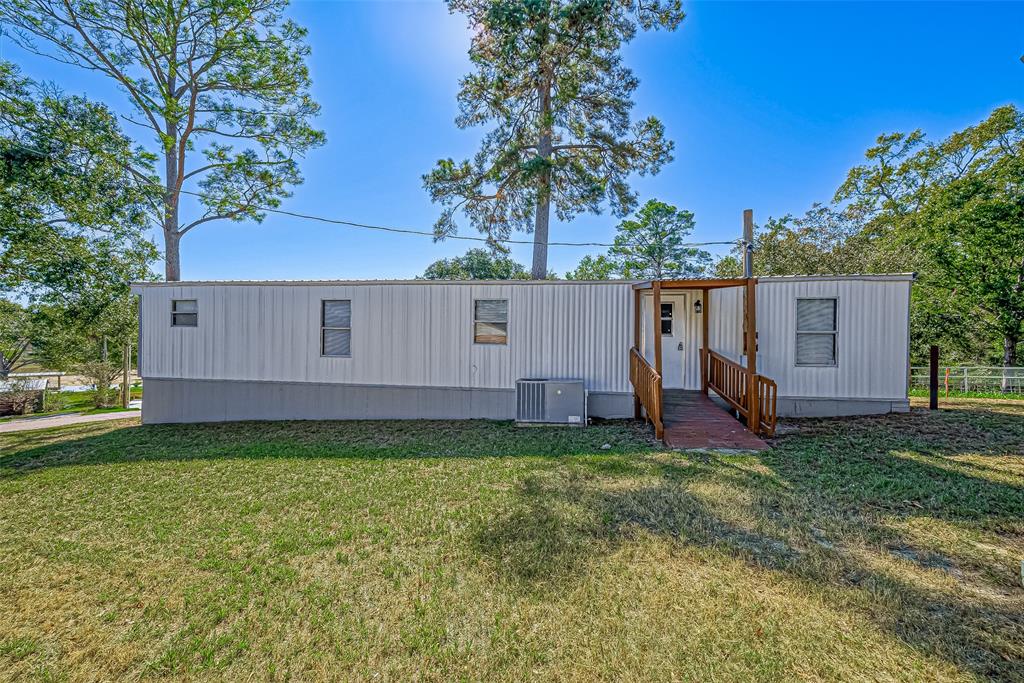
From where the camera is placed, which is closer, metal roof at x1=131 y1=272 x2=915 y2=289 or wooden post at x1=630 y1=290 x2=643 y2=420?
metal roof at x1=131 y1=272 x2=915 y2=289

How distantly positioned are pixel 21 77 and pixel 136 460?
47.7ft

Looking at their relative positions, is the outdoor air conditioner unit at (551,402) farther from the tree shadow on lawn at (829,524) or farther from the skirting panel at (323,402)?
the tree shadow on lawn at (829,524)

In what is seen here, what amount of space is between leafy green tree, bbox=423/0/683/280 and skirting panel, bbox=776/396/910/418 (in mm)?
6594

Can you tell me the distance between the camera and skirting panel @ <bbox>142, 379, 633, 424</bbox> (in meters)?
7.44

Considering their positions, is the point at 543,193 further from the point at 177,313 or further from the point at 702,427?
the point at 177,313

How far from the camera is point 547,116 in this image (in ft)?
33.3

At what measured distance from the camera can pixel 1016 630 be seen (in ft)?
6.43

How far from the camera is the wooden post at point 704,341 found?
7.27 meters

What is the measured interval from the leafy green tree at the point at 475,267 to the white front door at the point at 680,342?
18.1 m

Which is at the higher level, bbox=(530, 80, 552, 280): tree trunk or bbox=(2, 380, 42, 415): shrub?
bbox=(530, 80, 552, 280): tree trunk

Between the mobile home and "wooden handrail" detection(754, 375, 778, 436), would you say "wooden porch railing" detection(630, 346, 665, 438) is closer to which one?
the mobile home

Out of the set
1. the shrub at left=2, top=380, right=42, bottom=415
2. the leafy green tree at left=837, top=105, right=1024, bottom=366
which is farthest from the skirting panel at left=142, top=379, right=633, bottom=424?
the leafy green tree at left=837, top=105, right=1024, bottom=366

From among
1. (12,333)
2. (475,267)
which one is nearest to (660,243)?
(475,267)

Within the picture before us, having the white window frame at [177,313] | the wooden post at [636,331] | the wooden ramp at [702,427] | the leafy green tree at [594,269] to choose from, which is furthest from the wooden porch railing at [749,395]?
the leafy green tree at [594,269]
